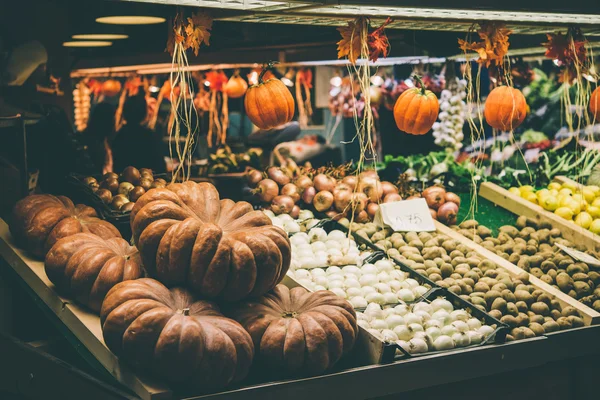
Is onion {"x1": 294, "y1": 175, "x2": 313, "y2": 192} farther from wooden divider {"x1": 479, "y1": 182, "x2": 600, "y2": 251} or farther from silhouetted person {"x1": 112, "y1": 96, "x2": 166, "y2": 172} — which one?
silhouetted person {"x1": 112, "y1": 96, "x2": 166, "y2": 172}

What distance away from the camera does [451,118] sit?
7.74 metres

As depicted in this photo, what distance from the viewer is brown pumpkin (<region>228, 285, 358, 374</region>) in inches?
114

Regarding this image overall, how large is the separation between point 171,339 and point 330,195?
245 cm

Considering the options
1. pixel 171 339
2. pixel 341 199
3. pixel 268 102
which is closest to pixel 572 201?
pixel 341 199

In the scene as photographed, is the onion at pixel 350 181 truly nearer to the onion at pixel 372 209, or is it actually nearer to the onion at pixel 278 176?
the onion at pixel 372 209

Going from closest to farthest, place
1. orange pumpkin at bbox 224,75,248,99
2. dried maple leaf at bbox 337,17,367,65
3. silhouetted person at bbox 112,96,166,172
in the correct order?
dried maple leaf at bbox 337,17,367,65 → silhouetted person at bbox 112,96,166,172 → orange pumpkin at bbox 224,75,248,99

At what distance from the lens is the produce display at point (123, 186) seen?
14.1 ft

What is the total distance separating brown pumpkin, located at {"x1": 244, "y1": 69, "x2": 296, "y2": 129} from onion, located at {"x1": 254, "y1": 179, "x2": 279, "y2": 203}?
1187 mm

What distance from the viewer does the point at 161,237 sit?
9.70 feet

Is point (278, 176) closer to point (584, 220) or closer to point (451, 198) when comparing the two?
point (451, 198)

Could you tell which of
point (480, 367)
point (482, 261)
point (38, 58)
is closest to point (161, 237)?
point (480, 367)

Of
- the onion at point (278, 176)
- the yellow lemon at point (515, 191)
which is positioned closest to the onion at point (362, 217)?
the onion at point (278, 176)

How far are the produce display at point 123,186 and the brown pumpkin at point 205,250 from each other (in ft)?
3.81

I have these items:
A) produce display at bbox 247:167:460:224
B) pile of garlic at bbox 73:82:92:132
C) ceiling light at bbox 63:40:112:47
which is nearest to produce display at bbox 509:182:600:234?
produce display at bbox 247:167:460:224
